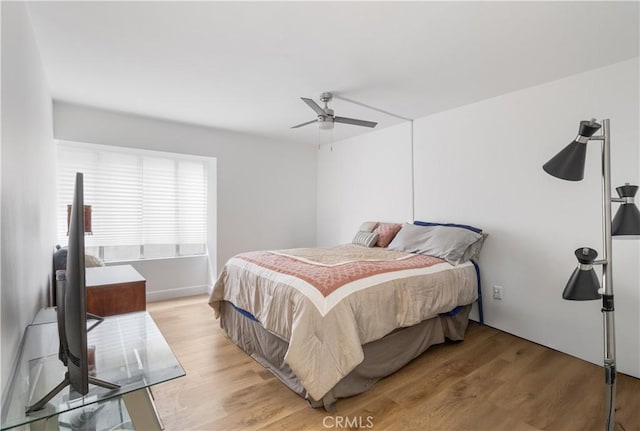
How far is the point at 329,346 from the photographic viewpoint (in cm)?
192

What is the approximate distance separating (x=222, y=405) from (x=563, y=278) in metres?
2.89

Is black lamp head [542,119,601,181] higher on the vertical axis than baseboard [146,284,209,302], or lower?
higher

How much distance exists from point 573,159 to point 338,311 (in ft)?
4.92

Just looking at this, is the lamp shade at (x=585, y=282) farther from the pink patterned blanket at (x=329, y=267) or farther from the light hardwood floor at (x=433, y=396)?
the pink patterned blanket at (x=329, y=267)

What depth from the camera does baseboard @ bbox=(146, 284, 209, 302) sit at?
4.21 meters

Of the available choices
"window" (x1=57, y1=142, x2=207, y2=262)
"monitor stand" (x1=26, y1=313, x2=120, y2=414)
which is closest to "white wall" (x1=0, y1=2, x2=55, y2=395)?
"monitor stand" (x1=26, y1=313, x2=120, y2=414)

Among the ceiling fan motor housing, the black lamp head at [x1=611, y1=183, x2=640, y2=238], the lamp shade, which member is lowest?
the lamp shade

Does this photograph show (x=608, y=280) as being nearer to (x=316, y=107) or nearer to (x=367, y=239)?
(x=316, y=107)

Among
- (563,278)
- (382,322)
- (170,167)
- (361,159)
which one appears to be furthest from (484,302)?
(170,167)

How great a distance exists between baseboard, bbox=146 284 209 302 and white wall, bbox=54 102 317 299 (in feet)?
0.09

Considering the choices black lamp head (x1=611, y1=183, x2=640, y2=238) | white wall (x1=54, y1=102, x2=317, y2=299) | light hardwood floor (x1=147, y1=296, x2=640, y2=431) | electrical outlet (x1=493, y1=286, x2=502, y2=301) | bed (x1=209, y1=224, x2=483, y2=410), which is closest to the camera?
black lamp head (x1=611, y1=183, x2=640, y2=238)

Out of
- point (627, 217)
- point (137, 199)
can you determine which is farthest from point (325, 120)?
point (137, 199)

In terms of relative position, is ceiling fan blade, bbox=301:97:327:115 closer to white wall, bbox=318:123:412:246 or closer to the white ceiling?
the white ceiling

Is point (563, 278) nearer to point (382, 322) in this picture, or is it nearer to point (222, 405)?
point (382, 322)
